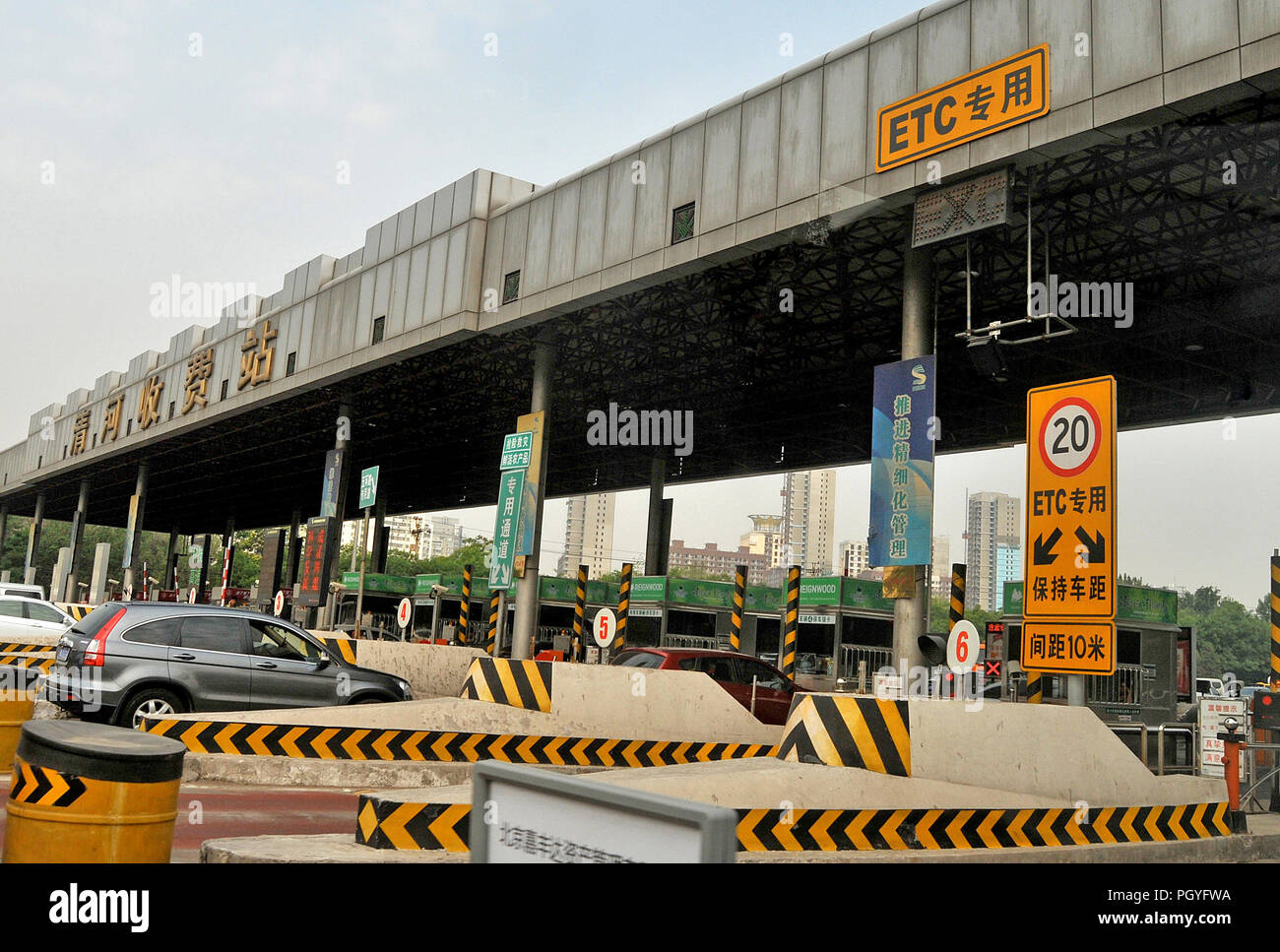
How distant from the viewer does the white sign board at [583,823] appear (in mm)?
2475

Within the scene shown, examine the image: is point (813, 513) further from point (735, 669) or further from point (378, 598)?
point (735, 669)

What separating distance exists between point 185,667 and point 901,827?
8.78m

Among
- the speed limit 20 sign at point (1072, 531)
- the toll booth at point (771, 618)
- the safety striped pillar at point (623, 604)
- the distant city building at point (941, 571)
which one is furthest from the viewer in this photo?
the distant city building at point (941, 571)

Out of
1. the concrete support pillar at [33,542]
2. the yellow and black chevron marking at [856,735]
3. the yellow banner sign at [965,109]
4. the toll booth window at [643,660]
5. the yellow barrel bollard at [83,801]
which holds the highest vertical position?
the yellow banner sign at [965,109]

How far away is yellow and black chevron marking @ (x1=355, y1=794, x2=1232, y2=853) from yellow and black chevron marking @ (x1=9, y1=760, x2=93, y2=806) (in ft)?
5.74

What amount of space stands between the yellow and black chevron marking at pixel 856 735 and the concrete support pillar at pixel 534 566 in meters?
15.3

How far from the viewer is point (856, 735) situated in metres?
8.45

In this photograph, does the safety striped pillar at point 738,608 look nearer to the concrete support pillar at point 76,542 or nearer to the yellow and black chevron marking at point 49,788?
the yellow and black chevron marking at point 49,788

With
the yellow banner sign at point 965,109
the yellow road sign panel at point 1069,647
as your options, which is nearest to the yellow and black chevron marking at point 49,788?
the yellow road sign panel at point 1069,647

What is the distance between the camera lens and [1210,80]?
40.2ft
